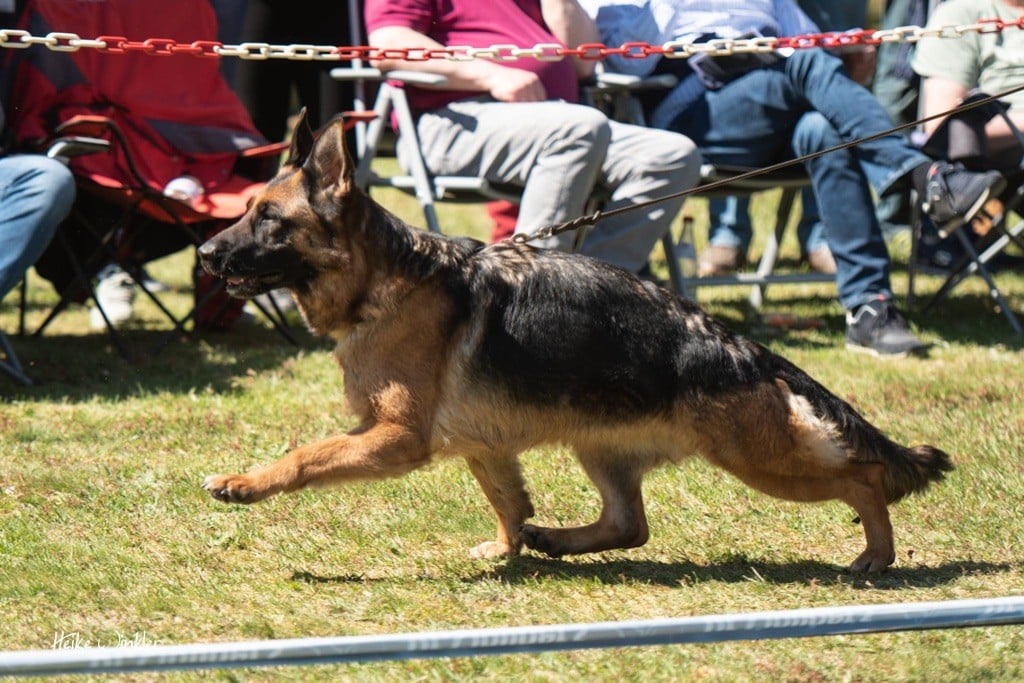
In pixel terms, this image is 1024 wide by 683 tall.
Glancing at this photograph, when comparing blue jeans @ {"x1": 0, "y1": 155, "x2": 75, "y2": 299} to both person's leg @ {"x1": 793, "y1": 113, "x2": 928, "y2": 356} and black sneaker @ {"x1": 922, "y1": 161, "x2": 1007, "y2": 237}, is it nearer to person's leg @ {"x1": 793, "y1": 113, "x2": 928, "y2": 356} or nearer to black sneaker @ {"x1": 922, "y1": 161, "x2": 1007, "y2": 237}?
person's leg @ {"x1": 793, "y1": 113, "x2": 928, "y2": 356}

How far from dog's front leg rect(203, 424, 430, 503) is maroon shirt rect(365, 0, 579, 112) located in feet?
9.69

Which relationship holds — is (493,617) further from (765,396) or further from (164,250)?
(164,250)

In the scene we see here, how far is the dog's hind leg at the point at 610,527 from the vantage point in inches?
162

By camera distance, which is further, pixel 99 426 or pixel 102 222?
pixel 102 222

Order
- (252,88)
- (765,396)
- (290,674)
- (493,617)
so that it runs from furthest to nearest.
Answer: (252,88) → (765,396) → (493,617) → (290,674)

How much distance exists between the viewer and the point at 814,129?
6.89 meters

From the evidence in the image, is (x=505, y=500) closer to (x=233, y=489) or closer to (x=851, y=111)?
(x=233, y=489)

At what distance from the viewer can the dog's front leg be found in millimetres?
3676

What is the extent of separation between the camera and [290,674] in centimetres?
314

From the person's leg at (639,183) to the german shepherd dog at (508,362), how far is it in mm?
2460

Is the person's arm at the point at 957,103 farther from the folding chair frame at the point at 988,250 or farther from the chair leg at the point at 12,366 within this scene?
the chair leg at the point at 12,366

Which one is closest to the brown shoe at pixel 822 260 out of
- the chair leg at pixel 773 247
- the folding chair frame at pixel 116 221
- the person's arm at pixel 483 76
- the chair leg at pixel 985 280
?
the chair leg at pixel 773 247

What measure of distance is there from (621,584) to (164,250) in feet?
13.4

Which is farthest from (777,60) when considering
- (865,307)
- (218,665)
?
(218,665)
